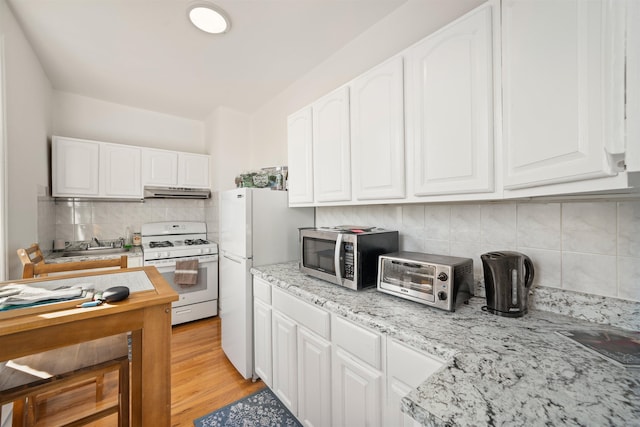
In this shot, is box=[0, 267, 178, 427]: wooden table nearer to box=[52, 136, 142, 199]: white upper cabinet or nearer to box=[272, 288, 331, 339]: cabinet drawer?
box=[272, 288, 331, 339]: cabinet drawer

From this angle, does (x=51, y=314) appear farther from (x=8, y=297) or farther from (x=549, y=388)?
(x=549, y=388)

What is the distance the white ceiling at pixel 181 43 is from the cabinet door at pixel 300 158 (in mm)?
614

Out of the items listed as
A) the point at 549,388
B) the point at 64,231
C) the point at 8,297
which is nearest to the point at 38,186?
the point at 64,231

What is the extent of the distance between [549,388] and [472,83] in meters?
1.06

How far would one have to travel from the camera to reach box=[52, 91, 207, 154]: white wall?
2.92 meters

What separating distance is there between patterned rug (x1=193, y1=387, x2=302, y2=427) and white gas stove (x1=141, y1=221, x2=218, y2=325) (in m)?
1.51

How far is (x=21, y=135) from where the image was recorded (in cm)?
188

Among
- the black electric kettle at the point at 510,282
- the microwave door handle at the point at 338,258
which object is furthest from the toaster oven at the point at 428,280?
the microwave door handle at the point at 338,258

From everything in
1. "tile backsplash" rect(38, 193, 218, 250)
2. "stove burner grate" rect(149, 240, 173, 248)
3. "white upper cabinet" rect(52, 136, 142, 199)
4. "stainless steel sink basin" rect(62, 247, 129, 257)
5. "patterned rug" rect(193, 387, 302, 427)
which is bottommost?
"patterned rug" rect(193, 387, 302, 427)

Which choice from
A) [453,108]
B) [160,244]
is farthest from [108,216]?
[453,108]

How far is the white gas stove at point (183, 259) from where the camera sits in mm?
2883

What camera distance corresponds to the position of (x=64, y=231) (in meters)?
2.89

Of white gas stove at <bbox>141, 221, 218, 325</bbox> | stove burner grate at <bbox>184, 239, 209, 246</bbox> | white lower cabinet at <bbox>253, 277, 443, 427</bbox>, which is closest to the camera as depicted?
white lower cabinet at <bbox>253, 277, 443, 427</bbox>

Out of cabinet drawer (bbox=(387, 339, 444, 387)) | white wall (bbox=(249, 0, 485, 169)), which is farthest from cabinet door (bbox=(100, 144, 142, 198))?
cabinet drawer (bbox=(387, 339, 444, 387))
